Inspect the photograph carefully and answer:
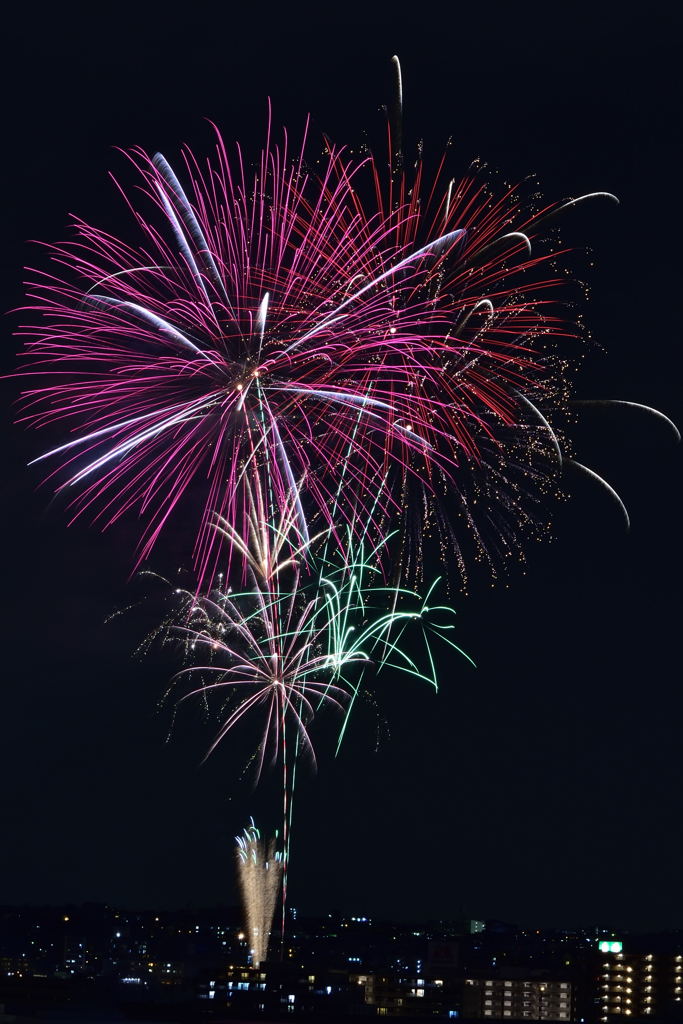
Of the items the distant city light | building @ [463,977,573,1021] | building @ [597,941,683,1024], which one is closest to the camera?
building @ [463,977,573,1021]

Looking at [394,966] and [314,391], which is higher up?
[314,391]

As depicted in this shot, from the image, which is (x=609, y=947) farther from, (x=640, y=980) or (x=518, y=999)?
(x=518, y=999)

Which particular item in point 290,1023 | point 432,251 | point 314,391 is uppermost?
point 432,251

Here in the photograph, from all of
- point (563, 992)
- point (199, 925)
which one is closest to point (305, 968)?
point (563, 992)

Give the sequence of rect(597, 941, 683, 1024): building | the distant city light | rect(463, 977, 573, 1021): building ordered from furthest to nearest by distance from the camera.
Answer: the distant city light → rect(597, 941, 683, 1024): building → rect(463, 977, 573, 1021): building

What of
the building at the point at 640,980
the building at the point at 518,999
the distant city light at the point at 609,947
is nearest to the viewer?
the building at the point at 518,999

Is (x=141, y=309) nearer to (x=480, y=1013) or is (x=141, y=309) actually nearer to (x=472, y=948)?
(x=480, y=1013)

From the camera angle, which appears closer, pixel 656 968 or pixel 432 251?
pixel 432 251

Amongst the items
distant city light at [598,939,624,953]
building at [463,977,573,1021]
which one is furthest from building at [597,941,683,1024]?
building at [463,977,573,1021]

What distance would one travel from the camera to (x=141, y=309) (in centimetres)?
2598

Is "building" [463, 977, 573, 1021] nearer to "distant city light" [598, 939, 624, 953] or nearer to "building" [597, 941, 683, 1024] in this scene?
"building" [597, 941, 683, 1024]

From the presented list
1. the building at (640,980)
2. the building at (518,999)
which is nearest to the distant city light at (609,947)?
the building at (640,980)

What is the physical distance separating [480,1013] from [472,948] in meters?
26.5

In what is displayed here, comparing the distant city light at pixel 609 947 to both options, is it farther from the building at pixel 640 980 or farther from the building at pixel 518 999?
the building at pixel 518 999
